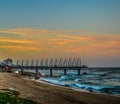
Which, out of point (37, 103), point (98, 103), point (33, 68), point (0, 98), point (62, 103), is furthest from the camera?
point (33, 68)

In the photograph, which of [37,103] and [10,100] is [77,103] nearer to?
[37,103]

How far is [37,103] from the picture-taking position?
→ 24797 mm

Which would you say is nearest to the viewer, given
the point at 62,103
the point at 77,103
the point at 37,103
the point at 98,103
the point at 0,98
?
the point at 0,98

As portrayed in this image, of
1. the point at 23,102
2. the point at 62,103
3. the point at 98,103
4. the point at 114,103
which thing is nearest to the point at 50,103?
the point at 62,103

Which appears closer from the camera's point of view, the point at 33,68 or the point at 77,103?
the point at 77,103

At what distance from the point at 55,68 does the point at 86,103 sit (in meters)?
166

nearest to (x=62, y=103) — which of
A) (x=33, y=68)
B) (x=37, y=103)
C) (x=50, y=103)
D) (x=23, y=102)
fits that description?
(x=50, y=103)

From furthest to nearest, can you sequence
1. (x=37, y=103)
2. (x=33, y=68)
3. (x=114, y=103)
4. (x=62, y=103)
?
1. (x=33, y=68)
2. (x=114, y=103)
3. (x=62, y=103)
4. (x=37, y=103)

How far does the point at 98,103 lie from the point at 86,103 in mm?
2196

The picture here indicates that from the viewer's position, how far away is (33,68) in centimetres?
19162

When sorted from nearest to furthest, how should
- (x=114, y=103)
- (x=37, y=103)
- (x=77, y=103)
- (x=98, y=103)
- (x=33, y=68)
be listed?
(x=37, y=103) < (x=77, y=103) < (x=98, y=103) < (x=114, y=103) < (x=33, y=68)

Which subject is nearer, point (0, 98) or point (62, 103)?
point (0, 98)

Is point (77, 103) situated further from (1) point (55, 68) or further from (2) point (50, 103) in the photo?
(1) point (55, 68)

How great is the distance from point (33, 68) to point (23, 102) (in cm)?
16889
